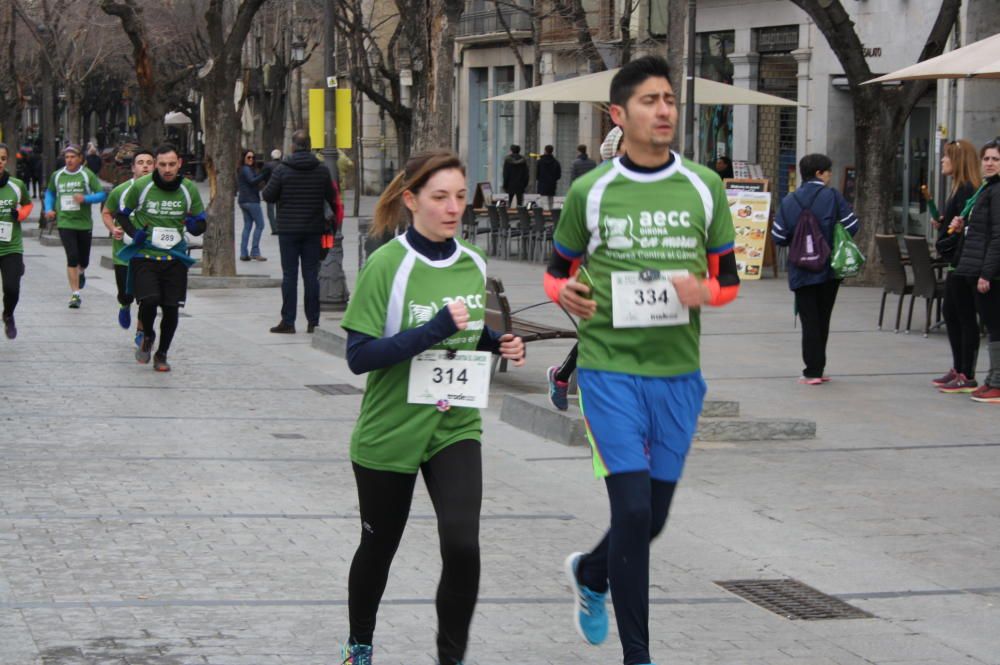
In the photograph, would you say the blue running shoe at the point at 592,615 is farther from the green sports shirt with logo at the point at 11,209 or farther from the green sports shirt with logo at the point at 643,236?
the green sports shirt with logo at the point at 11,209

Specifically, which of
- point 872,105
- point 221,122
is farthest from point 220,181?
point 872,105

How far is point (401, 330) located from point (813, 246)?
337 inches

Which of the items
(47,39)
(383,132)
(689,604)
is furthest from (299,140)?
(383,132)

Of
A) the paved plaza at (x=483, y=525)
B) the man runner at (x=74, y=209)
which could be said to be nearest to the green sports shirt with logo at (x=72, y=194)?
the man runner at (x=74, y=209)

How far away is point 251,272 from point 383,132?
34.0 m

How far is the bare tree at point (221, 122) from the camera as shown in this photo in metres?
22.3

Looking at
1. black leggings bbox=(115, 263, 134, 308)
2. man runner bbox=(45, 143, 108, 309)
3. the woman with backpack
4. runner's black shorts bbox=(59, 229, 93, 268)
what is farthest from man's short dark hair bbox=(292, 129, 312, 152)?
the woman with backpack

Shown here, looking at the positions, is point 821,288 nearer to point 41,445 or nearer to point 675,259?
point 41,445

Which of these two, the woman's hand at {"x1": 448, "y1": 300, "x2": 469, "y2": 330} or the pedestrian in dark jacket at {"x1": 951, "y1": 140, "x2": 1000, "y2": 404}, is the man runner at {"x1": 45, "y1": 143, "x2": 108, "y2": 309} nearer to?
the pedestrian in dark jacket at {"x1": 951, "y1": 140, "x2": 1000, "y2": 404}

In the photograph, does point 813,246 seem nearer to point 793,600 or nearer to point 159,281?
point 159,281

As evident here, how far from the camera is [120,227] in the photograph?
14180 millimetres

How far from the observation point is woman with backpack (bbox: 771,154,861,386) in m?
13.3

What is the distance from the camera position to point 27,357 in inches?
582

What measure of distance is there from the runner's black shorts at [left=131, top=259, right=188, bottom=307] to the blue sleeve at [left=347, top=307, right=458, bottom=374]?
9009 mm
